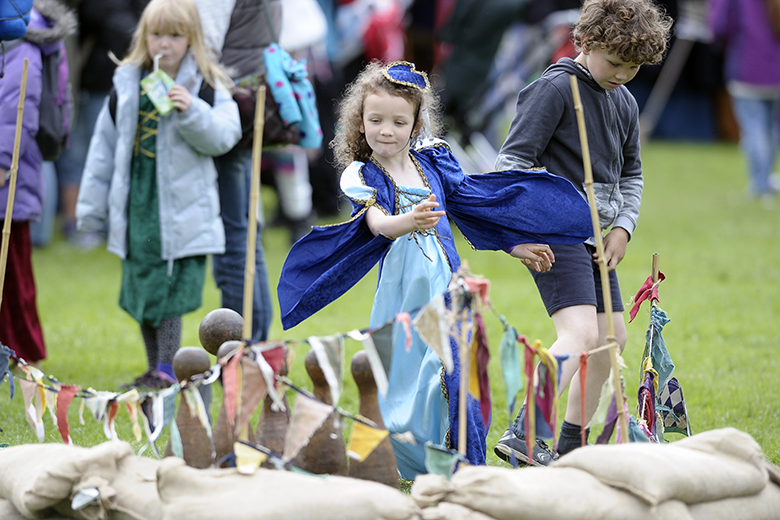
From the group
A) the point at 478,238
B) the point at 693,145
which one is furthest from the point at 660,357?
the point at 693,145

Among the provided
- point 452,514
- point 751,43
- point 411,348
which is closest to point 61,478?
point 452,514

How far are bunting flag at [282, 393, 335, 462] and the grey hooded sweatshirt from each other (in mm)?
1223

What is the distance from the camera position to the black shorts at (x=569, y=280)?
3.26 metres

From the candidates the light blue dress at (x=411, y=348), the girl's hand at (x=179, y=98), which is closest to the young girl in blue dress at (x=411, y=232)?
the light blue dress at (x=411, y=348)

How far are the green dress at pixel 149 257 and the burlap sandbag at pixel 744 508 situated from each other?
2644mm

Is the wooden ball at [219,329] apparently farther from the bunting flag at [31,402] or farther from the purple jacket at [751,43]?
the purple jacket at [751,43]

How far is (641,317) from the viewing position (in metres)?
5.84

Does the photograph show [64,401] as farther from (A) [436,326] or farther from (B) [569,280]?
(B) [569,280]

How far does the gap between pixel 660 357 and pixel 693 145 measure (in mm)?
12372

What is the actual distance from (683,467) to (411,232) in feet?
3.71

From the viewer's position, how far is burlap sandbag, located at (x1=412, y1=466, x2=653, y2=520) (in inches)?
87.4

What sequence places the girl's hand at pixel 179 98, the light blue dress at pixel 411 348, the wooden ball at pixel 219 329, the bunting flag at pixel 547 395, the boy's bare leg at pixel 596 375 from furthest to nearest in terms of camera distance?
the girl's hand at pixel 179 98 → the boy's bare leg at pixel 596 375 → the light blue dress at pixel 411 348 → the wooden ball at pixel 219 329 → the bunting flag at pixel 547 395

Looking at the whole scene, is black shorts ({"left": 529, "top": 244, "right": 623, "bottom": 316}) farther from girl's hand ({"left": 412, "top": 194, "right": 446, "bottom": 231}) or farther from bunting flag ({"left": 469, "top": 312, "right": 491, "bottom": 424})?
bunting flag ({"left": 469, "top": 312, "right": 491, "bottom": 424})

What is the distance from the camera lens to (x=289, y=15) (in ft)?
22.2
